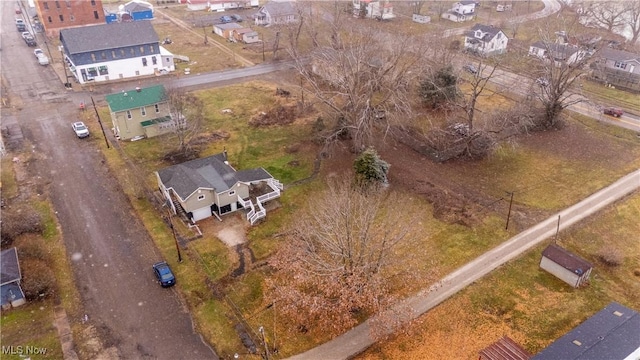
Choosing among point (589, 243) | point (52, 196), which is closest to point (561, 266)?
point (589, 243)

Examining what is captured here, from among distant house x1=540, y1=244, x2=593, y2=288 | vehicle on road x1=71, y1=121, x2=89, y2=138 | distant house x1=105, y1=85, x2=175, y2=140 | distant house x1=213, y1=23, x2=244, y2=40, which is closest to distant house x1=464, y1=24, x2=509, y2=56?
distant house x1=213, y1=23, x2=244, y2=40

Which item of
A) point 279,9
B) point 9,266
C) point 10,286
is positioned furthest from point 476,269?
point 279,9

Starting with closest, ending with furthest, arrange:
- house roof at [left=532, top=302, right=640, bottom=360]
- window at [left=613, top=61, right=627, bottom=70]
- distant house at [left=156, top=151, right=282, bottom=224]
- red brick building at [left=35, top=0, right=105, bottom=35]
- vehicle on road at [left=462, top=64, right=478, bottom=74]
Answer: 1. house roof at [left=532, top=302, right=640, bottom=360]
2. distant house at [left=156, top=151, right=282, bottom=224]
3. vehicle on road at [left=462, top=64, right=478, bottom=74]
4. window at [left=613, top=61, right=627, bottom=70]
5. red brick building at [left=35, top=0, right=105, bottom=35]

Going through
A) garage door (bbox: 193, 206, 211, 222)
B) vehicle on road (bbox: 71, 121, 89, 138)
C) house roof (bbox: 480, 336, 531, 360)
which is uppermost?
vehicle on road (bbox: 71, 121, 89, 138)

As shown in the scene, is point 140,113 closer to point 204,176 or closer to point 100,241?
point 204,176

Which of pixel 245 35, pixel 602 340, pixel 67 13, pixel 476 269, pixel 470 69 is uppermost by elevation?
pixel 67 13

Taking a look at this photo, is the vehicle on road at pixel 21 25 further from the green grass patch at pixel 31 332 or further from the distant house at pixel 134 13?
the green grass patch at pixel 31 332

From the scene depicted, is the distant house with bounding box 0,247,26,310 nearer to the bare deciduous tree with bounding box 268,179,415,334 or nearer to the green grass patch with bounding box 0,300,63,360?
the green grass patch with bounding box 0,300,63,360
